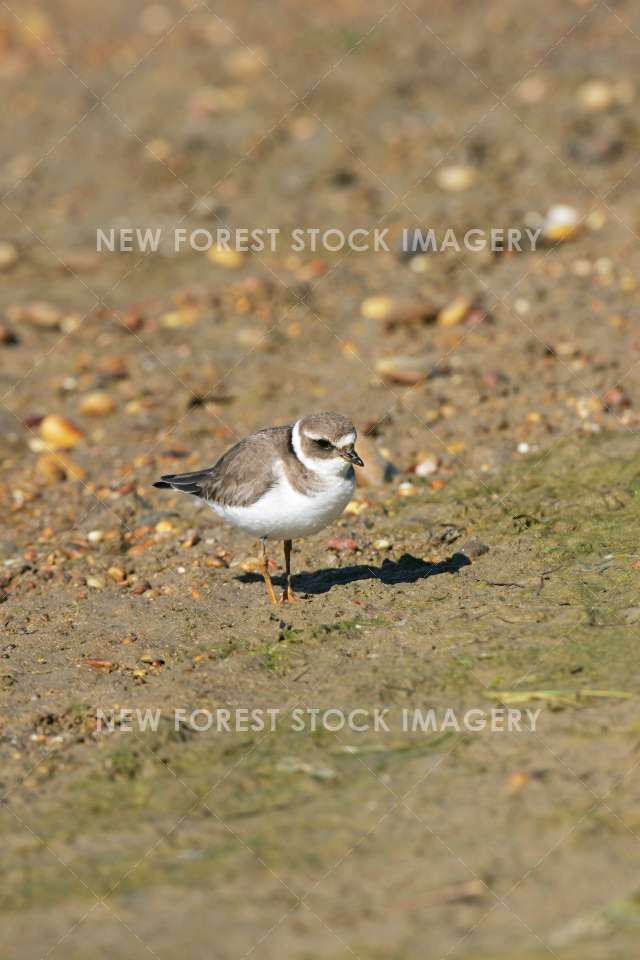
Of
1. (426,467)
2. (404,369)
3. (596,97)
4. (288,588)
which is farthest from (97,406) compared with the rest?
(596,97)

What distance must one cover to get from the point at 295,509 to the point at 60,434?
12.3ft

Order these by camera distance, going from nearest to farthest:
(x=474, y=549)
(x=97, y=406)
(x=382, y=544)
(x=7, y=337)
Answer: (x=474, y=549)
(x=382, y=544)
(x=97, y=406)
(x=7, y=337)

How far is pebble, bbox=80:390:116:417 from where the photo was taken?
33.8 feet

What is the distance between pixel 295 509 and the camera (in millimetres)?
6848

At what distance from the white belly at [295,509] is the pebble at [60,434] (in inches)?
131

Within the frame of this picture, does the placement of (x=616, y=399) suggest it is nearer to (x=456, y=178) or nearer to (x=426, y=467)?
(x=426, y=467)

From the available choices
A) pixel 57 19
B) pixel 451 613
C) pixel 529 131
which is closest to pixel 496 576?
pixel 451 613

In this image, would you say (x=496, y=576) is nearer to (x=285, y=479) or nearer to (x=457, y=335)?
(x=285, y=479)

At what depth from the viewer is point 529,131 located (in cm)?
1345

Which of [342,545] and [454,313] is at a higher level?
[454,313]

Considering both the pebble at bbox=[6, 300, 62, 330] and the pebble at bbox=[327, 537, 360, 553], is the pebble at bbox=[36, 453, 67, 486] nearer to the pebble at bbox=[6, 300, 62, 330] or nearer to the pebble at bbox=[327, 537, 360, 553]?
the pebble at bbox=[6, 300, 62, 330]

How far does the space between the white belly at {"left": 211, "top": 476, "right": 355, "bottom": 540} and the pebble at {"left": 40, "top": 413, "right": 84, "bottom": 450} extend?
10.9ft

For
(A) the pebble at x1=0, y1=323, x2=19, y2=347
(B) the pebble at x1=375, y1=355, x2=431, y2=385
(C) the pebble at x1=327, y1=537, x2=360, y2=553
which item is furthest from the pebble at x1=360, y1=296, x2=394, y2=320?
(C) the pebble at x1=327, y1=537, x2=360, y2=553

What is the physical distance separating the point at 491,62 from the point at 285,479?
990cm
